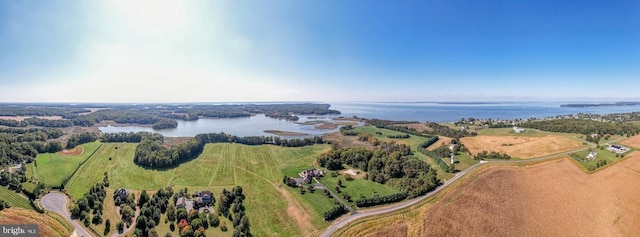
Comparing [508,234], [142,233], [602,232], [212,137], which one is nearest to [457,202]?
[508,234]

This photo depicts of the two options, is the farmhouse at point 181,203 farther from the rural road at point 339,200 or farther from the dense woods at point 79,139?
→ the dense woods at point 79,139

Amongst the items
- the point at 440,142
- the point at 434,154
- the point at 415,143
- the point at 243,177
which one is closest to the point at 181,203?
the point at 243,177

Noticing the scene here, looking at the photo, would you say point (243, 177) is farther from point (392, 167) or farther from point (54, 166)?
point (54, 166)

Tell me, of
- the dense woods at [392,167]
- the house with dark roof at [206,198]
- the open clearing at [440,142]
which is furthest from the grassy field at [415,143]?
the house with dark roof at [206,198]

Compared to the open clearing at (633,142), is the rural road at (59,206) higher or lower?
lower

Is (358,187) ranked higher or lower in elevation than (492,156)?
lower

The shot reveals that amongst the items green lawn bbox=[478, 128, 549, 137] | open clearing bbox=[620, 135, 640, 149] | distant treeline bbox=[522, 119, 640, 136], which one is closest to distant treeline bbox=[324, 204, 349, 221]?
open clearing bbox=[620, 135, 640, 149]
